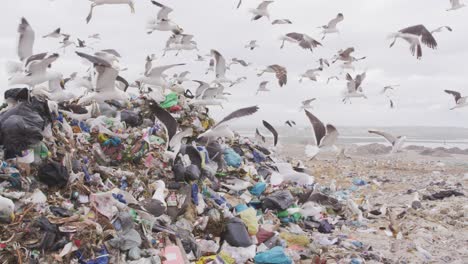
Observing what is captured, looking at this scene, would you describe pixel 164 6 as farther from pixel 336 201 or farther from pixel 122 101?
pixel 336 201

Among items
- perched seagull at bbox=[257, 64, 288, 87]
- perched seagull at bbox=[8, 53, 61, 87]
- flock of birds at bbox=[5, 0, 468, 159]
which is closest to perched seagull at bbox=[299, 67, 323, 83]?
flock of birds at bbox=[5, 0, 468, 159]

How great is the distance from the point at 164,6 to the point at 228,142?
245 cm

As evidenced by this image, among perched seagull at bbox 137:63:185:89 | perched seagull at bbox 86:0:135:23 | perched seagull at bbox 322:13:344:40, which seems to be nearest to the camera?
perched seagull at bbox 137:63:185:89

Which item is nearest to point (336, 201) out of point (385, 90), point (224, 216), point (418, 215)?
point (418, 215)

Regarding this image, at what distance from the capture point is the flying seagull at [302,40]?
8.11 m

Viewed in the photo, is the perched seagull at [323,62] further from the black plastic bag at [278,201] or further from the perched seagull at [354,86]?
the black plastic bag at [278,201]

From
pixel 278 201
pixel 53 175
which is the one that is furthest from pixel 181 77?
pixel 53 175

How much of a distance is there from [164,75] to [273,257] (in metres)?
3.46

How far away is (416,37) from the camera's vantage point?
23.4 feet

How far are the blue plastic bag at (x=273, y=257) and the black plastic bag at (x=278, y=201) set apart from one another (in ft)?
4.05

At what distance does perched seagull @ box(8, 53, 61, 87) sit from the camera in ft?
16.5

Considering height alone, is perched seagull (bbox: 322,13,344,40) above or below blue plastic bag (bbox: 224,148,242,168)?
above

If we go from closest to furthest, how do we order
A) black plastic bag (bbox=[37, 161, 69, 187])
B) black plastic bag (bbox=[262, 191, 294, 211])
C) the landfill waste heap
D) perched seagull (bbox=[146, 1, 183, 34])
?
the landfill waste heap
black plastic bag (bbox=[37, 161, 69, 187])
black plastic bag (bbox=[262, 191, 294, 211])
perched seagull (bbox=[146, 1, 183, 34])

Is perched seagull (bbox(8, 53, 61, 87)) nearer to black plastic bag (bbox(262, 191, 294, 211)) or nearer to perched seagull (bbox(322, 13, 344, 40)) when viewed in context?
black plastic bag (bbox(262, 191, 294, 211))
